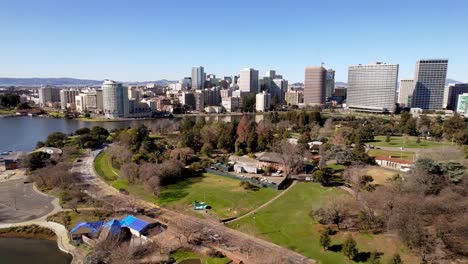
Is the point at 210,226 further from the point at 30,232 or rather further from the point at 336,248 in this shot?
the point at 30,232

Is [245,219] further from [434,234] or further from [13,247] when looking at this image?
[13,247]

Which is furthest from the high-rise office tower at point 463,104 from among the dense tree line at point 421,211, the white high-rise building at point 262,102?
the dense tree line at point 421,211

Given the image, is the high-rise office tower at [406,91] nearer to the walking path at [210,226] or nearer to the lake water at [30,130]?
the lake water at [30,130]

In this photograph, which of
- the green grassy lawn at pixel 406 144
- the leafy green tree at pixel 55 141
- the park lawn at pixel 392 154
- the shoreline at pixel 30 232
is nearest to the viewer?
the shoreline at pixel 30 232

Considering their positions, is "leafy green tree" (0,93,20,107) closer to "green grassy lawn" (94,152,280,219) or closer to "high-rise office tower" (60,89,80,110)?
"high-rise office tower" (60,89,80,110)

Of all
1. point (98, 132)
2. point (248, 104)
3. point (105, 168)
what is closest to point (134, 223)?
point (105, 168)

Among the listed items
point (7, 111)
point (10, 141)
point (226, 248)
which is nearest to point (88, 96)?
point (7, 111)
